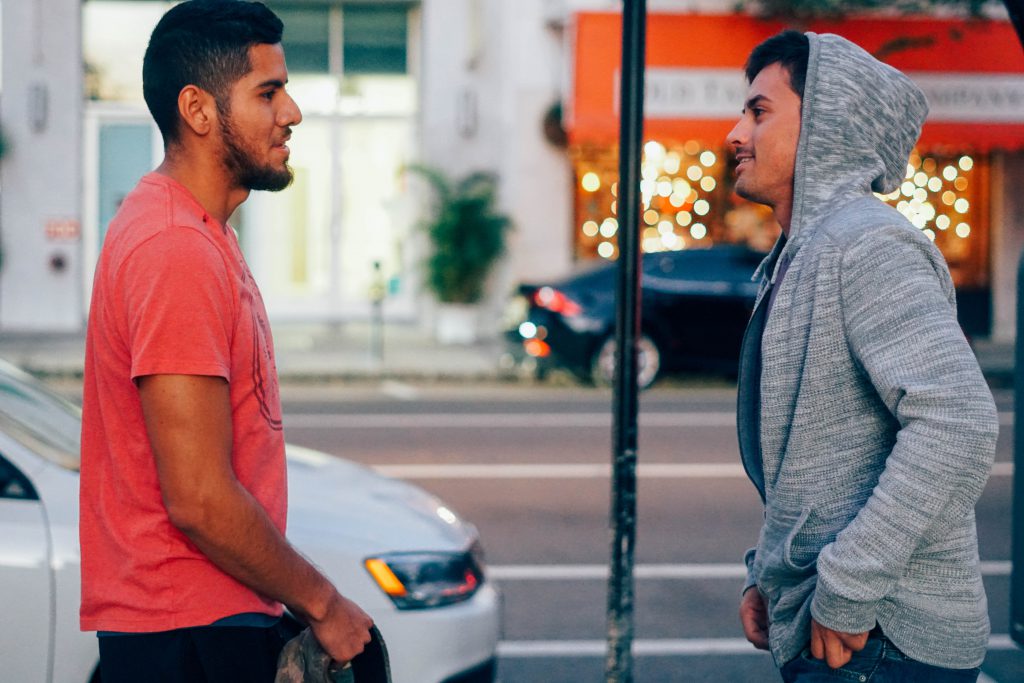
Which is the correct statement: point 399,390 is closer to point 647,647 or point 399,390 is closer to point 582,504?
point 582,504

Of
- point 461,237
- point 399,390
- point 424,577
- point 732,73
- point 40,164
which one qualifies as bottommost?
point 399,390

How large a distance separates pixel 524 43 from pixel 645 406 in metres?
8.64

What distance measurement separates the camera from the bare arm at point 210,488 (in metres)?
2.09

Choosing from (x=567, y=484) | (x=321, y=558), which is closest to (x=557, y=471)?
(x=567, y=484)

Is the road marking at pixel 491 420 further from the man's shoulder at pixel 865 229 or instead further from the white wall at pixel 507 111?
the man's shoulder at pixel 865 229

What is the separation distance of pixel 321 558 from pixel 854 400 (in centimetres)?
209

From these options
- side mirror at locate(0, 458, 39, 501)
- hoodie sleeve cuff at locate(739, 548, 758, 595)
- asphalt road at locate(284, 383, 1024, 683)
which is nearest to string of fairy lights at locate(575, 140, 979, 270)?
asphalt road at locate(284, 383, 1024, 683)

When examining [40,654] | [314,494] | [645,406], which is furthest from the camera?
[645,406]

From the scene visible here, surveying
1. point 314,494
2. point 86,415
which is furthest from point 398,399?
point 86,415

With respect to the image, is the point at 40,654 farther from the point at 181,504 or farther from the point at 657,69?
the point at 657,69

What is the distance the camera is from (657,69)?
2027 cm

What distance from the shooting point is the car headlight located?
4090 mm

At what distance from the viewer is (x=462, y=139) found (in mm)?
21547

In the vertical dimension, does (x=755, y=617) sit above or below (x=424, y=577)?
above
